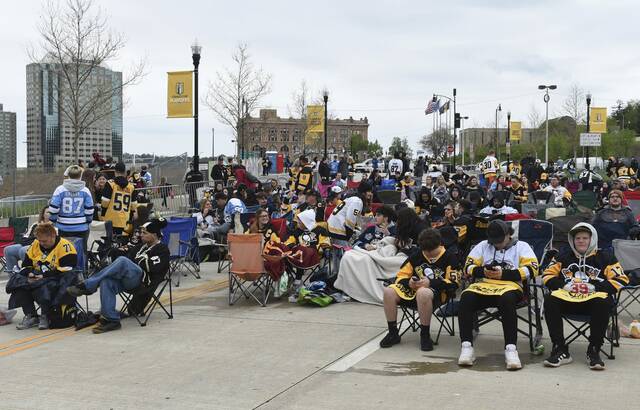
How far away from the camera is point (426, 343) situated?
6949 millimetres

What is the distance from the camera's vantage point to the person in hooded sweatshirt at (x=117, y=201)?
11.9 m

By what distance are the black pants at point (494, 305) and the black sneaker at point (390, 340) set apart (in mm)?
806

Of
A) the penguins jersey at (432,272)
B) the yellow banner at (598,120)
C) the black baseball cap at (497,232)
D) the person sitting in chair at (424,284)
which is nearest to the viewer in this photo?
the black baseball cap at (497,232)

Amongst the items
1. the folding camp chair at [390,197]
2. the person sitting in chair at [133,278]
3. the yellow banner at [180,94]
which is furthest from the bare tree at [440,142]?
the person sitting in chair at [133,278]

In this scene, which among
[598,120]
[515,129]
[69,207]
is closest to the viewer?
[69,207]

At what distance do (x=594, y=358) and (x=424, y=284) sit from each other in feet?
5.64

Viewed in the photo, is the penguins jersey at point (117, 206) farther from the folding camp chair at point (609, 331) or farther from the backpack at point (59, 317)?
the folding camp chair at point (609, 331)

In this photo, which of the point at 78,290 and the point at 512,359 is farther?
the point at 78,290

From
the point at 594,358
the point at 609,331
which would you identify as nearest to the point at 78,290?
the point at 594,358

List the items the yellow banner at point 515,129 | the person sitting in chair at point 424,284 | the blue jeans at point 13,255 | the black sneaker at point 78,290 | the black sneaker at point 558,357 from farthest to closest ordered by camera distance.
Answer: the yellow banner at point 515,129 → the blue jeans at point 13,255 → the black sneaker at point 78,290 → the person sitting in chair at point 424,284 → the black sneaker at point 558,357

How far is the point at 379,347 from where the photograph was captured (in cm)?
709

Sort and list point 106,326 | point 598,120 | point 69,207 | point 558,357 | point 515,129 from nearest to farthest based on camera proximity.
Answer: point 558,357
point 106,326
point 69,207
point 598,120
point 515,129

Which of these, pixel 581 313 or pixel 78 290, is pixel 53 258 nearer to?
pixel 78 290

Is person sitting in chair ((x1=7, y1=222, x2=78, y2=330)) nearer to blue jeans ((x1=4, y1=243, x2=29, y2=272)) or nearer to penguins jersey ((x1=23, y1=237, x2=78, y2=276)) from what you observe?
penguins jersey ((x1=23, y1=237, x2=78, y2=276))
